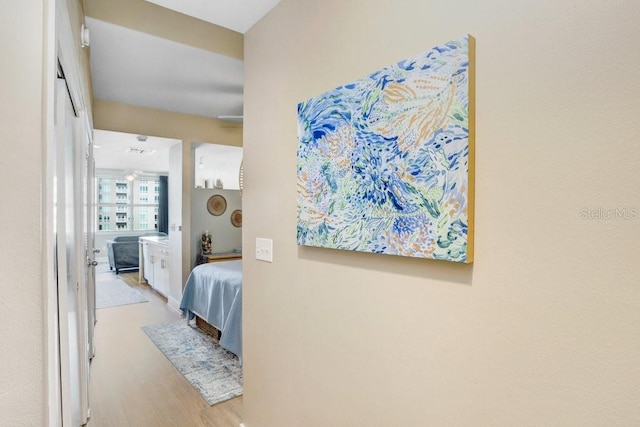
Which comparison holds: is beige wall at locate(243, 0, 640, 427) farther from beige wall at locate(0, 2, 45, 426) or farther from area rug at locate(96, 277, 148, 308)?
area rug at locate(96, 277, 148, 308)

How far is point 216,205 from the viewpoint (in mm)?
5430

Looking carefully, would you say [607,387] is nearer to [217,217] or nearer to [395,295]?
[395,295]

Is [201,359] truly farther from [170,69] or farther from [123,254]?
[123,254]

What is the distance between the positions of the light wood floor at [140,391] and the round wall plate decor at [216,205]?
203 cm

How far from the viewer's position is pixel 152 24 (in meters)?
2.29

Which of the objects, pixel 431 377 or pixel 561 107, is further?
pixel 431 377

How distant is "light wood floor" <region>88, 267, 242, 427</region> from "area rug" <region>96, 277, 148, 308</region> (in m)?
1.32

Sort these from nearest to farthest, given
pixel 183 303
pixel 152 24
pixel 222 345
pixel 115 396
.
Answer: pixel 152 24
pixel 115 396
pixel 222 345
pixel 183 303

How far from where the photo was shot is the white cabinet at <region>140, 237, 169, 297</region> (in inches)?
212

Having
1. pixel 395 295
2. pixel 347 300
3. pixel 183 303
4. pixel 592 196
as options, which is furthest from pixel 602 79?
pixel 183 303

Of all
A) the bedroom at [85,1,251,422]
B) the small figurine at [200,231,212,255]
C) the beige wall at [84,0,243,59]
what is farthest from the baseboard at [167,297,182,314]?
the beige wall at [84,0,243,59]

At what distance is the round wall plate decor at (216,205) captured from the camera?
17.6 ft

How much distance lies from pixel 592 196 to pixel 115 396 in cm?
310

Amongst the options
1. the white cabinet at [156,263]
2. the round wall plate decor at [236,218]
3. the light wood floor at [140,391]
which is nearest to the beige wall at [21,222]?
the light wood floor at [140,391]
